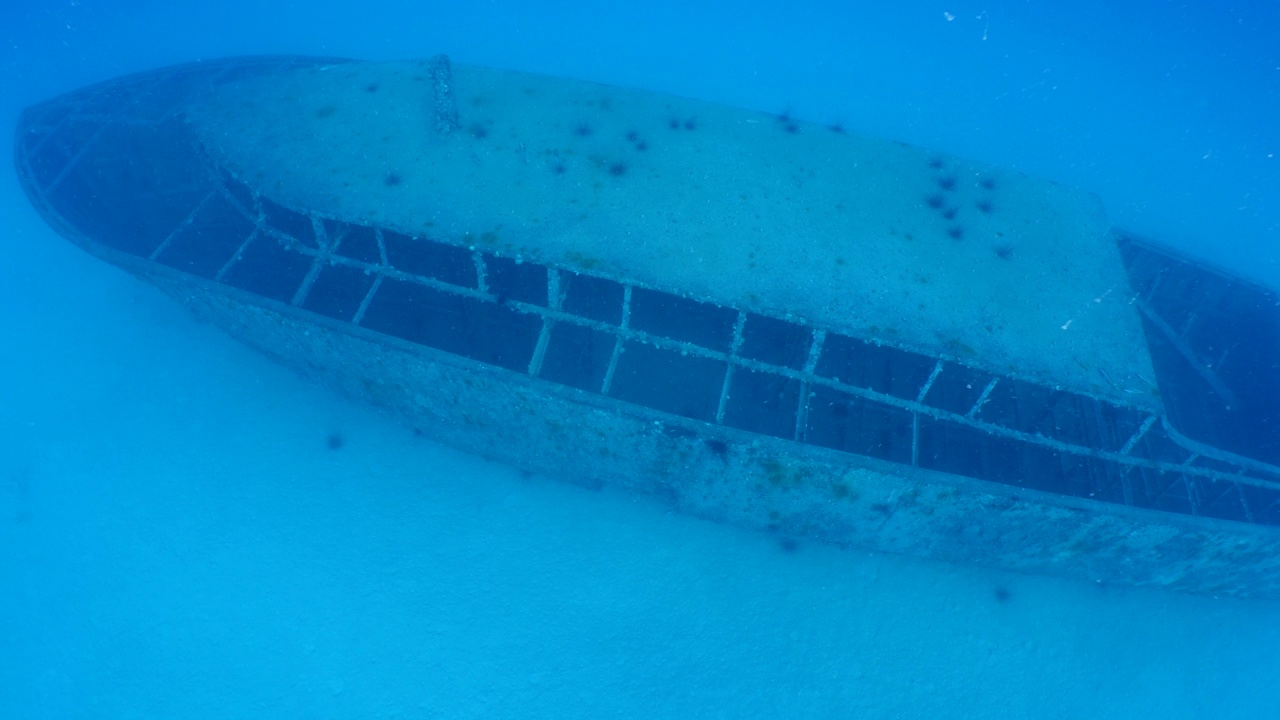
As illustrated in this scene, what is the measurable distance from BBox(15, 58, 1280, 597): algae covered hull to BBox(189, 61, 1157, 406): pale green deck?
0.04 m

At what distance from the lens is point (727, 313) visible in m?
7.69

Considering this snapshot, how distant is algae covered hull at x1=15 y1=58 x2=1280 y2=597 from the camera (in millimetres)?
6773

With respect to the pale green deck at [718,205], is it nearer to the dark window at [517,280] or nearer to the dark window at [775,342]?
the dark window at [517,280]

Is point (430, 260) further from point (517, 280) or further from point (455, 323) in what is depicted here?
point (517, 280)

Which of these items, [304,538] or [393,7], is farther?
[393,7]

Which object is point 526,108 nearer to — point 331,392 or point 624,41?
point 331,392

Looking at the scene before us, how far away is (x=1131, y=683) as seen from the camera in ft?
25.5

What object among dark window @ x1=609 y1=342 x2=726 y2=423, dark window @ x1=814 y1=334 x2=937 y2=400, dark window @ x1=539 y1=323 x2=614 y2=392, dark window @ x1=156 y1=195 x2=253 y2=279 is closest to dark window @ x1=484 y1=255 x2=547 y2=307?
dark window @ x1=539 y1=323 x2=614 y2=392

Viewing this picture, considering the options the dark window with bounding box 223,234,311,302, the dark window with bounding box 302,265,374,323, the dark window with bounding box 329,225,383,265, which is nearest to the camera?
the dark window with bounding box 302,265,374,323

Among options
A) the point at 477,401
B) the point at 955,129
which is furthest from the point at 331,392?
the point at 955,129

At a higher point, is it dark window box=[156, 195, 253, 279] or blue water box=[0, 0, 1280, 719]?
dark window box=[156, 195, 253, 279]

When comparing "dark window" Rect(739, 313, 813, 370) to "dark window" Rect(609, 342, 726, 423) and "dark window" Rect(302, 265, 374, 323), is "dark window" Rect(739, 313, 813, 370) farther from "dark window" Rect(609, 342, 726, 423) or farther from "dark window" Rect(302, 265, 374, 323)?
"dark window" Rect(302, 265, 374, 323)

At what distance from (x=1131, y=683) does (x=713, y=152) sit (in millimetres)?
9545

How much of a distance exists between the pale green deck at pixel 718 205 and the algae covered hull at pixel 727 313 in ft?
0.14
